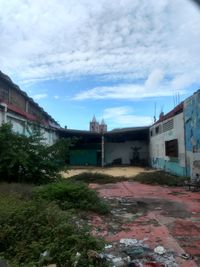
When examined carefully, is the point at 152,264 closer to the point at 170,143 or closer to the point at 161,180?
the point at 161,180

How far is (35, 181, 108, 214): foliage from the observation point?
30.2 feet

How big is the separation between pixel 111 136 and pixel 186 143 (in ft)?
63.9

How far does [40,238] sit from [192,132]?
1351 centimetres

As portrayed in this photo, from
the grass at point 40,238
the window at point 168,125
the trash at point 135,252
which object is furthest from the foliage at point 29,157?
the window at point 168,125

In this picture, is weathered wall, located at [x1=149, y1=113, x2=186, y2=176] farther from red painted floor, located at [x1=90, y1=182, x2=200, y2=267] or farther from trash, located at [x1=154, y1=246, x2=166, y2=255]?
trash, located at [x1=154, y1=246, x2=166, y2=255]

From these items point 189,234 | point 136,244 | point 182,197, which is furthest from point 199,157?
point 136,244

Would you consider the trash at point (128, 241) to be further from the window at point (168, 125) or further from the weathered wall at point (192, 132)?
the window at point (168, 125)

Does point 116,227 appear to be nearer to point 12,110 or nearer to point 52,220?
point 52,220

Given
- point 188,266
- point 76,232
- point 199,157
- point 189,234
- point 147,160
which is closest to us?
point 188,266

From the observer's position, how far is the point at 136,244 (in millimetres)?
6207

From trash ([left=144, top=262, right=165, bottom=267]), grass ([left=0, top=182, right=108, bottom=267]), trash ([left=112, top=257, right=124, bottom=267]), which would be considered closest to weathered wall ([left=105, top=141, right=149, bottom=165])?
grass ([left=0, top=182, right=108, bottom=267])

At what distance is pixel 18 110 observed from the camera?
69.5 feet

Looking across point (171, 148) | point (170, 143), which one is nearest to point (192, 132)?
point (171, 148)

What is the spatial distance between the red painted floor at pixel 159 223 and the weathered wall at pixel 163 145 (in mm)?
8545
